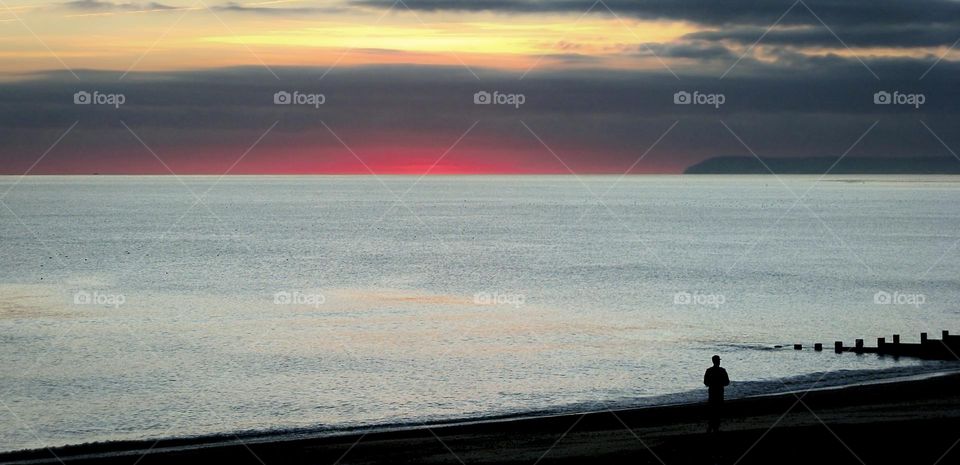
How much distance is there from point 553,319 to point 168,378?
2370 centimetres

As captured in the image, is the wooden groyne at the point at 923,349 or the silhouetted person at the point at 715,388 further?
the wooden groyne at the point at 923,349

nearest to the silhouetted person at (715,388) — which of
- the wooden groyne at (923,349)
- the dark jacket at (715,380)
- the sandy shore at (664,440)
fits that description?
the dark jacket at (715,380)

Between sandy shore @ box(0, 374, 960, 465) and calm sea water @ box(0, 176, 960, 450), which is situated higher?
calm sea water @ box(0, 176, 960, 450)

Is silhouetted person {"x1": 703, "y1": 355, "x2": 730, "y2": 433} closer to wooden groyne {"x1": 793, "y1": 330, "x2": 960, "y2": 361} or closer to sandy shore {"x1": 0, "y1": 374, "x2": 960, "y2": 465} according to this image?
sandy shore {"x1": 0, "y1": 374, "x2": 960, "y2": 465}

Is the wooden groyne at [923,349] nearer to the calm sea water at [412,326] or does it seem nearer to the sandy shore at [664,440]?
the calm sea water at [412,326]

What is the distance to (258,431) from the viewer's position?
3169cm

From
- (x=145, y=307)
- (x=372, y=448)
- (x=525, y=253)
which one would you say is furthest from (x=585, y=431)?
(x=525, y=253)

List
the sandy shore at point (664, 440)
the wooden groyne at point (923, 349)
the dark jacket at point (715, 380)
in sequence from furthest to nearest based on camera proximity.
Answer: the wooden groyne at point (923, 349), the dark jacket at point (715, 380), the sandy shore at point (664, 440)

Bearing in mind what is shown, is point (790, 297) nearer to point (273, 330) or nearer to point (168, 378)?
point (273, 330)

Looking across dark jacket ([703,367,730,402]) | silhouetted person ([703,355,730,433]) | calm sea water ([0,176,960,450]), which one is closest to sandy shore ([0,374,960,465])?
silhouetted person ([703,355,730,433])

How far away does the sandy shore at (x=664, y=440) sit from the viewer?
72.0 feet

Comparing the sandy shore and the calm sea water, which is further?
the calm sea water

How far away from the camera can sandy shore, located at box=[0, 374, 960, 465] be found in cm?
2195

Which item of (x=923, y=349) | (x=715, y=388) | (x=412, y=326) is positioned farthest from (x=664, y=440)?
(x=412, y=326)
